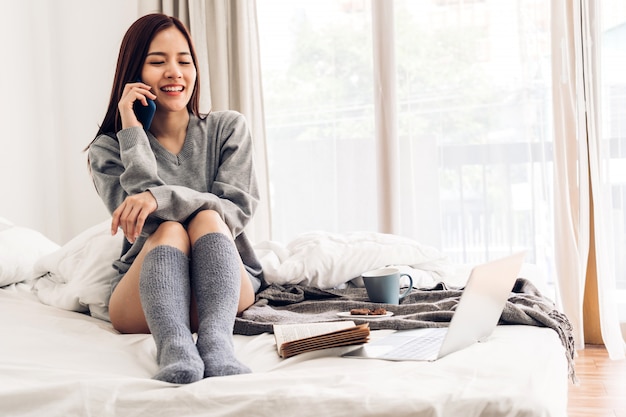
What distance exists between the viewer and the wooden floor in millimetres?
2260

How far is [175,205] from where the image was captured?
63.2 inches

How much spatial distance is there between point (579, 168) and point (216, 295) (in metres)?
2.15

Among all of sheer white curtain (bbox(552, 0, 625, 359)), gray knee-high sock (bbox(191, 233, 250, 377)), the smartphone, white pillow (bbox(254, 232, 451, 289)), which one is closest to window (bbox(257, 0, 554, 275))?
sheer white curtain (bbox(552, 0, 625, 359))

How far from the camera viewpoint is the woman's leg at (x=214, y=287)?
1247mm

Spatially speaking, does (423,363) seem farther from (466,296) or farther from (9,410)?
(9,410)

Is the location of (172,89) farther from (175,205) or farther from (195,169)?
(175,205)

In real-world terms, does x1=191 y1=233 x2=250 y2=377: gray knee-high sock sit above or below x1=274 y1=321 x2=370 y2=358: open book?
above

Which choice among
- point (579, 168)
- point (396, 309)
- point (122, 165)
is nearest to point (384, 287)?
point (396, 309)

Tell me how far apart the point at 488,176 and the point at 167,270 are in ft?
7.05

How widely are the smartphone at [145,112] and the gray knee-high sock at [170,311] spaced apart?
54cm

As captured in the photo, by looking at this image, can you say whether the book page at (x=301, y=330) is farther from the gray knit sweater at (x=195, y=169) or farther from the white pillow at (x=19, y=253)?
the white pillow at (x=19, y=253)

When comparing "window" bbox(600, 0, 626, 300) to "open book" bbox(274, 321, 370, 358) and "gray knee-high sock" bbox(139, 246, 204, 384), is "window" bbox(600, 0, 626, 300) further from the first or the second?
"gray knee-high sock" bbox(139, 246, 204, 384)

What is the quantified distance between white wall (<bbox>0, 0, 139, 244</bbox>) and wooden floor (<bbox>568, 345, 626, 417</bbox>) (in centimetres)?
235

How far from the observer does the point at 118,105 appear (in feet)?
6.22
